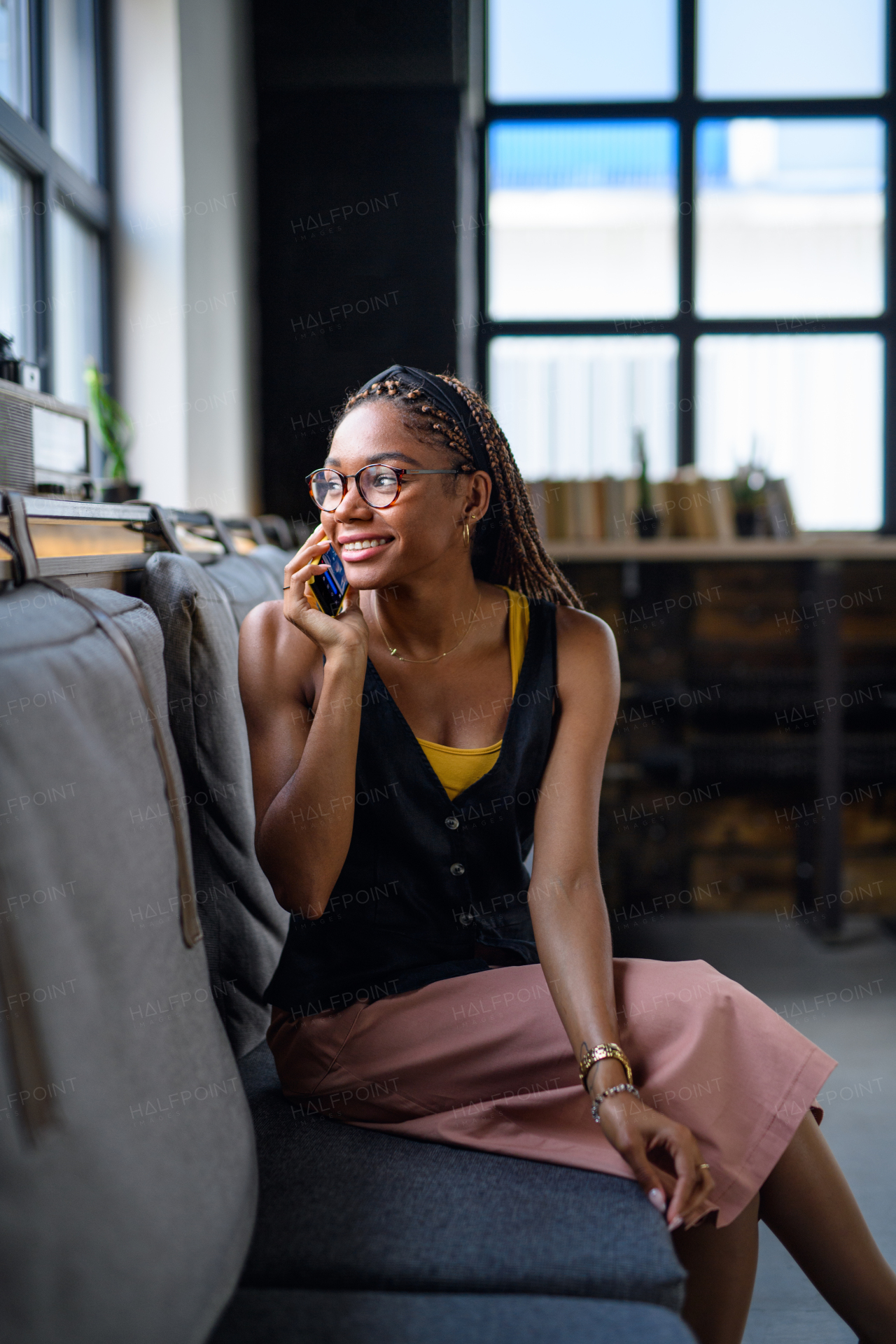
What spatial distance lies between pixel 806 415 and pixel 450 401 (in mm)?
2940

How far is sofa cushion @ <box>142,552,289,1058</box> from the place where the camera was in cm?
125

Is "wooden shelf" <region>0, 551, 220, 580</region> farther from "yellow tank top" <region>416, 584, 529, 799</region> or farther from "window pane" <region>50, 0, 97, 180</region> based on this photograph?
"window pane" <region>50, 0, 97, 180</region>

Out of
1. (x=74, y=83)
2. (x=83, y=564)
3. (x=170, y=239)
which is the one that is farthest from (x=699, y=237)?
(x=83, y=564)

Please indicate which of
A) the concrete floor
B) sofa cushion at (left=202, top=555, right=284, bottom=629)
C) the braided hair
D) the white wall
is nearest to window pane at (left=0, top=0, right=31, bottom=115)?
the white wall

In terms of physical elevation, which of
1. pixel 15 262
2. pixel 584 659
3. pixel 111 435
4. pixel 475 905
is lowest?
pixel 475 905

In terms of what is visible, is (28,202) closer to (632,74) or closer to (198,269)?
(198,269)

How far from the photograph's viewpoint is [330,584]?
1.30 meters

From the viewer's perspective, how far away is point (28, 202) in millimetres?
2371

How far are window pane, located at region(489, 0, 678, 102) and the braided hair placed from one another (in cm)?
291

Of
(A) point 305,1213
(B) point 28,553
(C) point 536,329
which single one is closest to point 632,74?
(C) point 536,329

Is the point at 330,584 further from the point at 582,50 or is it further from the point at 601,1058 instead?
the point at 582,50

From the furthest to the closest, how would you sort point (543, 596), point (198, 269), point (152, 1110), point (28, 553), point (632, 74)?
point (632, 74) → point (198, 269) → point (543, 596) → point (28, 553) → point (152, 1110)

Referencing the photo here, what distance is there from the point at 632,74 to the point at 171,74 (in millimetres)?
1837

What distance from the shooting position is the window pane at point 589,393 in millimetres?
3916
